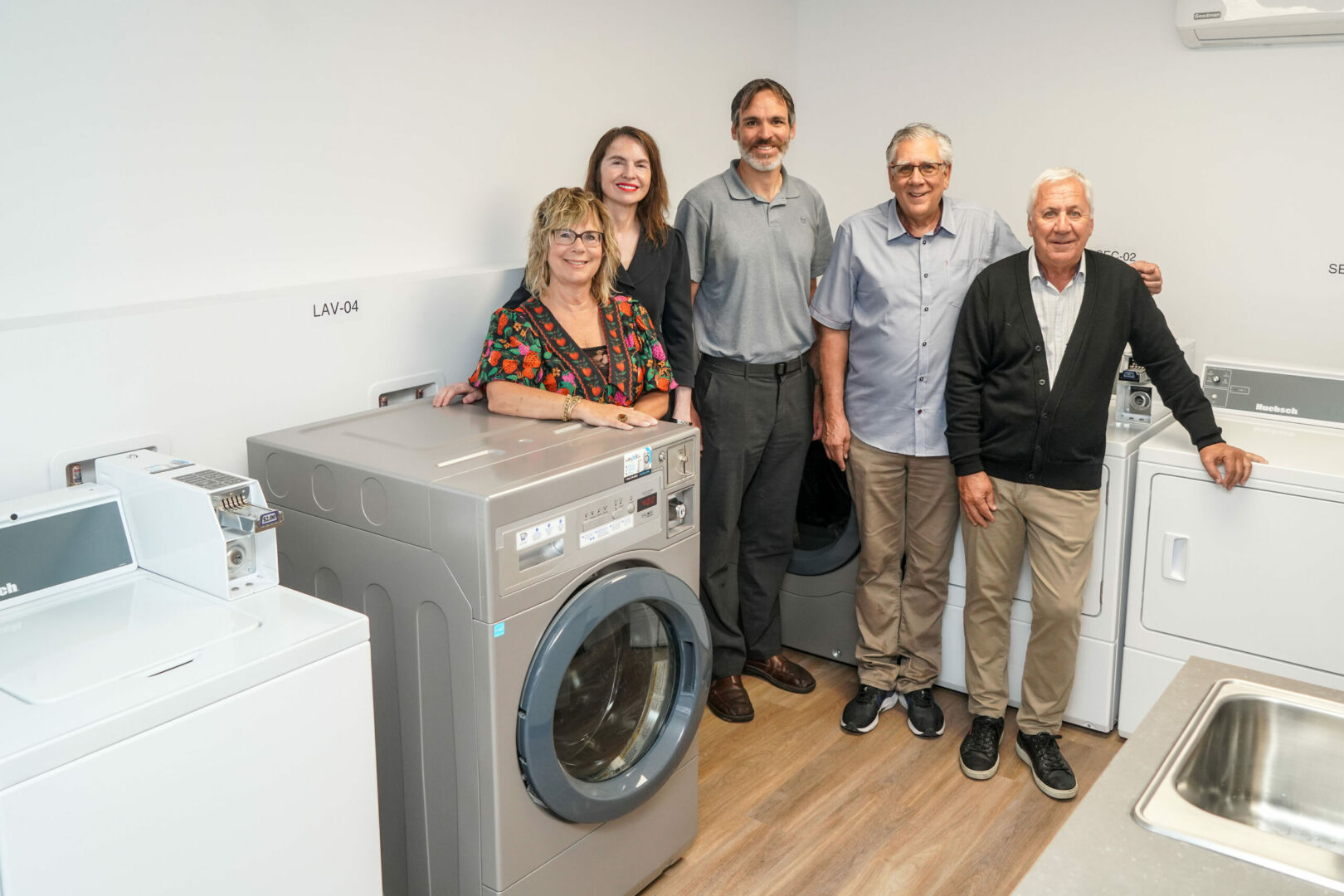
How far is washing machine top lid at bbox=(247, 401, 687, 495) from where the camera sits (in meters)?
1.87

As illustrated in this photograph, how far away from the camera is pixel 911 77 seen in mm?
3723

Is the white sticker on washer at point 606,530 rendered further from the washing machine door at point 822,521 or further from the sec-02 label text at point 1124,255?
the sec-02 label text at point 1124,255

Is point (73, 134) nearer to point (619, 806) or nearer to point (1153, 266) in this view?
point (619, 806)

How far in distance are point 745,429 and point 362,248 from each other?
3.35 feet

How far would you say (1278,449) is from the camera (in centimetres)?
267

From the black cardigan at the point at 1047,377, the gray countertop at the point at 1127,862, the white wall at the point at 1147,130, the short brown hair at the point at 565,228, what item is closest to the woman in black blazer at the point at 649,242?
the short brown hair at the point at 565,228

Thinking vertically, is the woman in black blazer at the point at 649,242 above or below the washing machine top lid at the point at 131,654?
above

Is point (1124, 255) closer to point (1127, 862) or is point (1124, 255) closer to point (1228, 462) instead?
point (1228, 462)

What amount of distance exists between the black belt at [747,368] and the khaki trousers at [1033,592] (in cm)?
58

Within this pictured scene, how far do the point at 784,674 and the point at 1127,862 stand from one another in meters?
2.06

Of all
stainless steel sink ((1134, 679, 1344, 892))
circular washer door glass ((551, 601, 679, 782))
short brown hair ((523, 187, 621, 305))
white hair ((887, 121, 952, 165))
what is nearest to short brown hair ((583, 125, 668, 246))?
short brown hair ((523, 187, 621, 305))

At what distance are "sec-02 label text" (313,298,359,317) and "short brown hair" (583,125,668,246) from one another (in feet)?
2.00

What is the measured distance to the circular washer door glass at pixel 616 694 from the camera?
2.04 metres

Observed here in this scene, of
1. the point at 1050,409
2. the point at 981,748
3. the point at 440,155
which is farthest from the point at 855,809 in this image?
the point at 440,155
